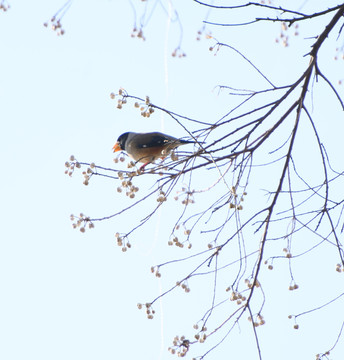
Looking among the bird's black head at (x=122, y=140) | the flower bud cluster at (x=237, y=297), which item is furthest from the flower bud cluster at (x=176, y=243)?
the bird's black head at (x=122, y=140)

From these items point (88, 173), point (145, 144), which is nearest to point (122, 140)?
point (145, 144)

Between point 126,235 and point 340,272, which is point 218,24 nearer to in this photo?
point 126,235

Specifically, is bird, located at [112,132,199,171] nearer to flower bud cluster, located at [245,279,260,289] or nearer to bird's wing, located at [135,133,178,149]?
bird's wing, located at [135,133,178,149]

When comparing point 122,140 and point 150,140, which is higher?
point 122,140

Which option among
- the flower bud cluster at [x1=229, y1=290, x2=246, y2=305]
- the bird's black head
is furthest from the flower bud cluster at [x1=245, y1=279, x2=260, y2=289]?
the bird's black head

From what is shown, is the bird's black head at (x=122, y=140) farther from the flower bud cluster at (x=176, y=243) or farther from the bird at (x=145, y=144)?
the flower bud cluster at (x=176, y=243)

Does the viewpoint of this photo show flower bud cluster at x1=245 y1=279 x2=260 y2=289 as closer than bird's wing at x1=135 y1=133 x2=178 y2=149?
Yes

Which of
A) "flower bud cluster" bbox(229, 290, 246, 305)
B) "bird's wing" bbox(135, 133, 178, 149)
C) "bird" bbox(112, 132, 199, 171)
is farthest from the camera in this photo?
"bird's wing" bbox(135, 133, 178, 149)

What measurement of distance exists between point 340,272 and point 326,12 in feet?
4.97

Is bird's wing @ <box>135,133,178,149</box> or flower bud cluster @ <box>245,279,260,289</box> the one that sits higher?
bird's wing @ <box>135,133,178,149</box>

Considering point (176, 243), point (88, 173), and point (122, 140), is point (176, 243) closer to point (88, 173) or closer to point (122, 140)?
point (88, 173)

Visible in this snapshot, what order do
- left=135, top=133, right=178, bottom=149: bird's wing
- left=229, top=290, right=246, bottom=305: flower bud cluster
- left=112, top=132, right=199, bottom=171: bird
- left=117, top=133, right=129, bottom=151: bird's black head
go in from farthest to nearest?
left=117, top=133, right=129, bottom=151: bird's black head, left=135, top=133, right=178, bottom=149: bird's wing, left=112, top=132, right=199, bottom=171: bird, left=229, top=290, right=246, bottom=305: flower bud cluster

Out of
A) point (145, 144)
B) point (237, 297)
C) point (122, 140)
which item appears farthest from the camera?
point (122, 140)

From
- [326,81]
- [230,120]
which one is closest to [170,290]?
[230,120]
